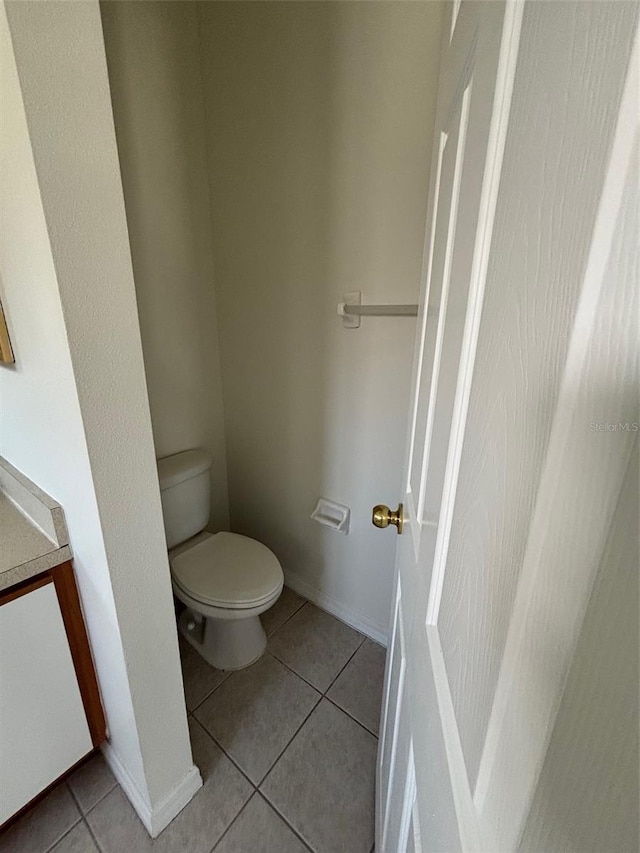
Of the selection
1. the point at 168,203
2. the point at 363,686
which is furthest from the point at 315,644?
the point at 168,203

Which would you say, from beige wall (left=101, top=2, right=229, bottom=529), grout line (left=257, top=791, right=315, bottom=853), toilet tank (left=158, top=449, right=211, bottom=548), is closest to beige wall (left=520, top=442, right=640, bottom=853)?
grout line (left=257, top=791, right=315, bottom=853)

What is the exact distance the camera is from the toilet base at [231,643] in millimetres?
1562

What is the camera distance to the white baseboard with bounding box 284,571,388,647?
1691 millimetres

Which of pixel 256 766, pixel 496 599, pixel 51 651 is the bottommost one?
pixel 256 766

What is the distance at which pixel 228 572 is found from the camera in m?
1.51

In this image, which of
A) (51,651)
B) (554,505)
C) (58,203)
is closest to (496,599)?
(554,505)

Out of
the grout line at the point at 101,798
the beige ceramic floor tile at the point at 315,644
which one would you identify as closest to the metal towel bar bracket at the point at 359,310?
the beige ceramic floor tile at the point at 315,644

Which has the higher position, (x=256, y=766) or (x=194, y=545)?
(x=194, y=545)

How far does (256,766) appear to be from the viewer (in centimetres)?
124

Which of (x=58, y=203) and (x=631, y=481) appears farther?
(x=58, y=203)

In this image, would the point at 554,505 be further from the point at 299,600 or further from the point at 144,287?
the point at 299,600

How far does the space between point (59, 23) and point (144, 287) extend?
961mm

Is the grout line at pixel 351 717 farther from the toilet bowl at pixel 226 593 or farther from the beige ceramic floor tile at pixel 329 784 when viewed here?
the toilet bowl at pixel 226 593

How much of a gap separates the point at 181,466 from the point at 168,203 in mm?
1068
